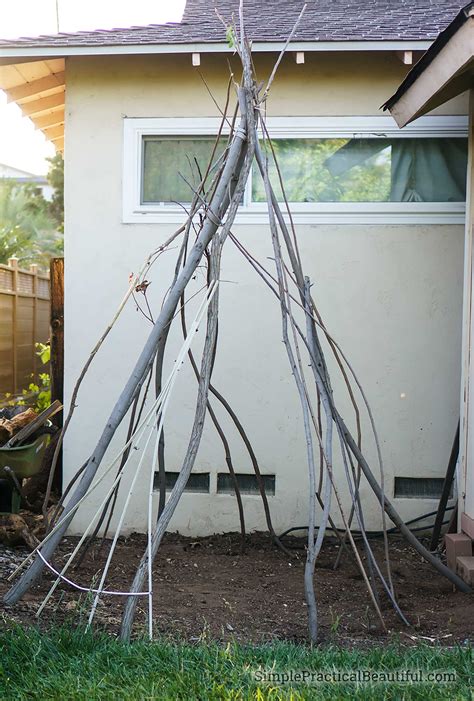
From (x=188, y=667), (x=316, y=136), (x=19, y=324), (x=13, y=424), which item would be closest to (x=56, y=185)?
(x=19, y=324)

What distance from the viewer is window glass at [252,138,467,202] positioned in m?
6.57

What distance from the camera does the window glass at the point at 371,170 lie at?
259 inches

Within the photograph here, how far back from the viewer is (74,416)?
6.73 metres

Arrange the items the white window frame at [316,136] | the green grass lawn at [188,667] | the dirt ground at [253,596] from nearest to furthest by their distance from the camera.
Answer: the green grass lawn at [188,667] < the dirt ground at [253,596] < the white window frame at [316,136]

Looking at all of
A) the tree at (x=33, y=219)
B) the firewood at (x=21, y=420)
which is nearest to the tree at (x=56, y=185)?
the tree at (x=33, y=219)

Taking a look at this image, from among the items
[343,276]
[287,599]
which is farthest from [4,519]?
[343,276]

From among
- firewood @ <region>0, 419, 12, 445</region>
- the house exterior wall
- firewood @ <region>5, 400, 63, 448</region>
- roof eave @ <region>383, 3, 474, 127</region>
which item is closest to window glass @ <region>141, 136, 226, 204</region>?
the house exterior wall

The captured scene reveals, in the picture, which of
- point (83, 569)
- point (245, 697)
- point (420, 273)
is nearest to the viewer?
point (245, 697)

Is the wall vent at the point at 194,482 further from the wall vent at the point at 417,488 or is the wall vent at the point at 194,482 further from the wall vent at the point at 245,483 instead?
the wall vent at the point at 417,488

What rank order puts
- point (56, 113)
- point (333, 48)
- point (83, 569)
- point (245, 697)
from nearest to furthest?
point (245, 697), point (83, 569), point (333, 48), point (56, 113)

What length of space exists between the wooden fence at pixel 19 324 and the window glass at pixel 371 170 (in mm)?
6993

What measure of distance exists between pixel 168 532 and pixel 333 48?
369 cm

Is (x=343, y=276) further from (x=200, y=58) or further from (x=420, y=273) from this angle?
(x=200, y=58)

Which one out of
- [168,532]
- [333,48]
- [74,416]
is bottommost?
[168,532]
